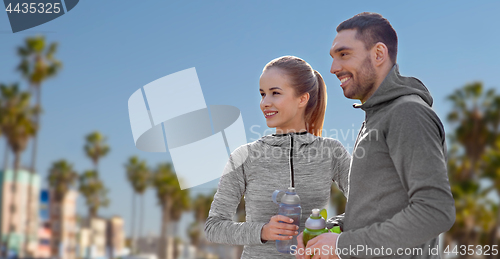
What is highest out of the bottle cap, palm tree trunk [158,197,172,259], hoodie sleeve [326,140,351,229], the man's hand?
hoodie sleeve [326,140,351,229]

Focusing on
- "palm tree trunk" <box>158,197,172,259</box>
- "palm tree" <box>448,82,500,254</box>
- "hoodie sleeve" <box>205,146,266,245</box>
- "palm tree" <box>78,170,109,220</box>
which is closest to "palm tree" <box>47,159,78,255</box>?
"palm tree" <box>78,170,109,220</box>

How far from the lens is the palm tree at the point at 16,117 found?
3700cm

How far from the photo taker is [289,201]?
7.39 feet

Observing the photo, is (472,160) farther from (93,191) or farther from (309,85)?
(93,191)

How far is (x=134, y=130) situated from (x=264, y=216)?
146 cm

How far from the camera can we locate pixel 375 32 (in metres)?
1.97

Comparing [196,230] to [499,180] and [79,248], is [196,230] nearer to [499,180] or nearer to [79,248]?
[79,248]

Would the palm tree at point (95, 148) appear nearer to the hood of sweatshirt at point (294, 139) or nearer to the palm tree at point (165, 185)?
the palm tree at point (165, 185)

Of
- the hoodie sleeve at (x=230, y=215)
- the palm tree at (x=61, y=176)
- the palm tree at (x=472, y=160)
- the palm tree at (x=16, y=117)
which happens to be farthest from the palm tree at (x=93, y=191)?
the hoodie sleeve at (x=230, y=215)

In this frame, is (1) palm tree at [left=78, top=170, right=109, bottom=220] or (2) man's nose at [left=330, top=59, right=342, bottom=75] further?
(1) palm tree at [left=78, top=170, right=109, bottom=220]

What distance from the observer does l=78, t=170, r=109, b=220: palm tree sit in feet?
156

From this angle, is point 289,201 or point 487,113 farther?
point 487,113

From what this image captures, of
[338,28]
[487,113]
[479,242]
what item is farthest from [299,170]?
[487,113]

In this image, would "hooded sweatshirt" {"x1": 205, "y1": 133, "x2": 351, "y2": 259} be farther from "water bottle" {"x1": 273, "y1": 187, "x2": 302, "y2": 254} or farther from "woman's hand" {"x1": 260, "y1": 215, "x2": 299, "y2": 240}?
"woman's hand" {"x1": 260, "y1": 215, "x2": 299, "y2": 240}
